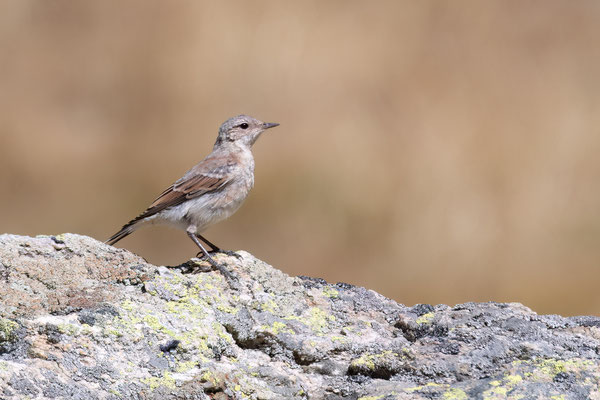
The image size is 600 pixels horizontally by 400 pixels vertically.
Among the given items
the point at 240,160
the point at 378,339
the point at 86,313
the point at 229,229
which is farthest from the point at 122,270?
the point at 229,229

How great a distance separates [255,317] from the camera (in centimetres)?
396

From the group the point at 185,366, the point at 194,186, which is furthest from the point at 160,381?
the point at 194,186

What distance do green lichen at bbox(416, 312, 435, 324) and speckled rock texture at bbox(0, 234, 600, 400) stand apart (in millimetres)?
13

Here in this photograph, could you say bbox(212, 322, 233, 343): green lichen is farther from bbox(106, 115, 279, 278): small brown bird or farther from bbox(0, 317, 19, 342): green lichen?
bbox(106, 115, 279, 278): small brown bird

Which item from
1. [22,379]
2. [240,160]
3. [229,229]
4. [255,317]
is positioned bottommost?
[22,379]

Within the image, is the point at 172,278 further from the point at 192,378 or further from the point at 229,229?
the point at 229,229

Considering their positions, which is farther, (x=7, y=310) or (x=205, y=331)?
(x=205, y=331)

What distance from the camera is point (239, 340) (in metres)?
3.71

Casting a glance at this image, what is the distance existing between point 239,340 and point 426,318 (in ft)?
3.29

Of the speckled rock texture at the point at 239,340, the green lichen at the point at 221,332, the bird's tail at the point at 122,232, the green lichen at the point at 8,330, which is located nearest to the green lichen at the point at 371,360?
the speckled rock texture at the point at 239,340

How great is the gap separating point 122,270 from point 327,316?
1150mm

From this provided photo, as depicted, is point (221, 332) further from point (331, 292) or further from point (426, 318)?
point (426, 318)

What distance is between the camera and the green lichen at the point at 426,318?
3884 millimetres

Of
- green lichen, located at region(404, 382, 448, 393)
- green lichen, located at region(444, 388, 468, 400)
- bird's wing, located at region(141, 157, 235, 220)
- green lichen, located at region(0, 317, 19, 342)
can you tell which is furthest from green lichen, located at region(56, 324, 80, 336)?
bird's wing, located at region(141, 157, 235, 220)
